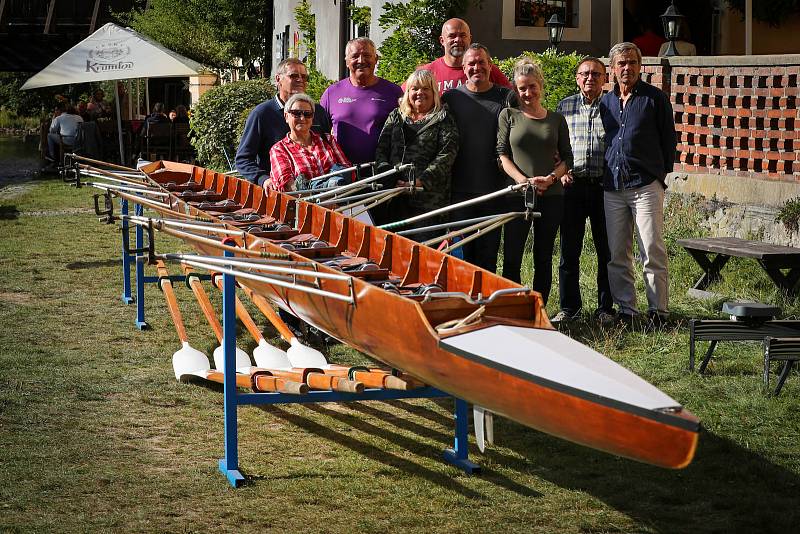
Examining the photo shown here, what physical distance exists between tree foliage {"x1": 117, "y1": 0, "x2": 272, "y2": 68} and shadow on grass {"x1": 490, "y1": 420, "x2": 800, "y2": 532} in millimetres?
22280

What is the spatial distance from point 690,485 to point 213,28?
2310 centimetres

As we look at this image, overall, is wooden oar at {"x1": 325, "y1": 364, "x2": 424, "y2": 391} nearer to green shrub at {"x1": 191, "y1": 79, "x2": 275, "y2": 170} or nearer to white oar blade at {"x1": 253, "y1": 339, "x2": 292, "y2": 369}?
white oar blade at {"x1": 253, "y1": 339, "x2": 292, "y2": 369}

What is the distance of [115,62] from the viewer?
1817 cm

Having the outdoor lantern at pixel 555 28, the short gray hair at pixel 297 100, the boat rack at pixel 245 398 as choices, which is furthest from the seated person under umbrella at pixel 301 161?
the outdoor lantern at pixel 555 28

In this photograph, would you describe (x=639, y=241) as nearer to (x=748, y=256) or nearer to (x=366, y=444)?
(x=748, y=256)

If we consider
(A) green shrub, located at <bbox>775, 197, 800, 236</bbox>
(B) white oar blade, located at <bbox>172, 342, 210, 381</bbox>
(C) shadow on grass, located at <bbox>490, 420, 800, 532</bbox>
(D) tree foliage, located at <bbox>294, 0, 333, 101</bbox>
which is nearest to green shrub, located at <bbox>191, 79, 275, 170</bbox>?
(D) tree foliage, located at <bbox>294, 0, 333, 101</bbox>

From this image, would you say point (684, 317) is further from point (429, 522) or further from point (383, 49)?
point (383, 49)

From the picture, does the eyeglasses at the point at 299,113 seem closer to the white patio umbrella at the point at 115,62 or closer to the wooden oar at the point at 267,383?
the wooden oar at the point at 267,383

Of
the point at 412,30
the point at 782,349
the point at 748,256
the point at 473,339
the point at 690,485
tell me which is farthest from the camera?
the point at 412,30

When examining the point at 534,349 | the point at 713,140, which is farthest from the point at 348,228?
the point at 713,140

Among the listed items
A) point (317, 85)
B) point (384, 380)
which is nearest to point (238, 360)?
point (384, 380)

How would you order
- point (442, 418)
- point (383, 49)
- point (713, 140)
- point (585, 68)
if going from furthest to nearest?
point (383, 49)
point (713, 140)
point (585, 68)
point (442, 418)

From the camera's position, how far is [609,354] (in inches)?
280

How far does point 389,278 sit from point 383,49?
8557mm
